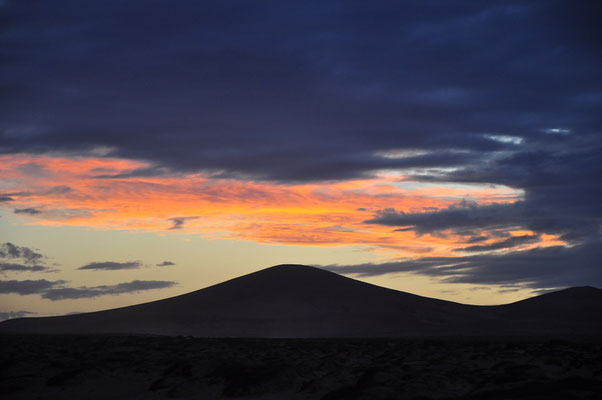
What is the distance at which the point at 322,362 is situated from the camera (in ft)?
110

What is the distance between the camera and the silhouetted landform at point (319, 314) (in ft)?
325

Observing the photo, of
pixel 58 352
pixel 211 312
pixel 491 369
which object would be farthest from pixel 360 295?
pixel 491 369

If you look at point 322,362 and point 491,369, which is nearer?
point 491,369

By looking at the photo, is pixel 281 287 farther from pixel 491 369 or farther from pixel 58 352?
pixel 491 369

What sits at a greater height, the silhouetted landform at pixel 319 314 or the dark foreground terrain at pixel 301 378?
the silhouetted landform at pixel 319 314

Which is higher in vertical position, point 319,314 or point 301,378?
point 319,314

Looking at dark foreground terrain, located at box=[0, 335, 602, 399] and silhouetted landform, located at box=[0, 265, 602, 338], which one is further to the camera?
silhouetted landform, located at box=[0, 265, 602, 338]

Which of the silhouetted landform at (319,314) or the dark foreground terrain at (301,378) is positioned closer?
the dark foreground terrain at (301,378)

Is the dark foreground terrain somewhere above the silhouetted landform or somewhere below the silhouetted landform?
below

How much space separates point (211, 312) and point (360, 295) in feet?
96.2

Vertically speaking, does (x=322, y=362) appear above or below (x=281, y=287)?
below

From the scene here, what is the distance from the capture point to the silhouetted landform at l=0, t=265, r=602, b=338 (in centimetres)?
9919

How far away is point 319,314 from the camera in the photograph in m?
110

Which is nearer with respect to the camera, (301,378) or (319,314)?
(301,378)
